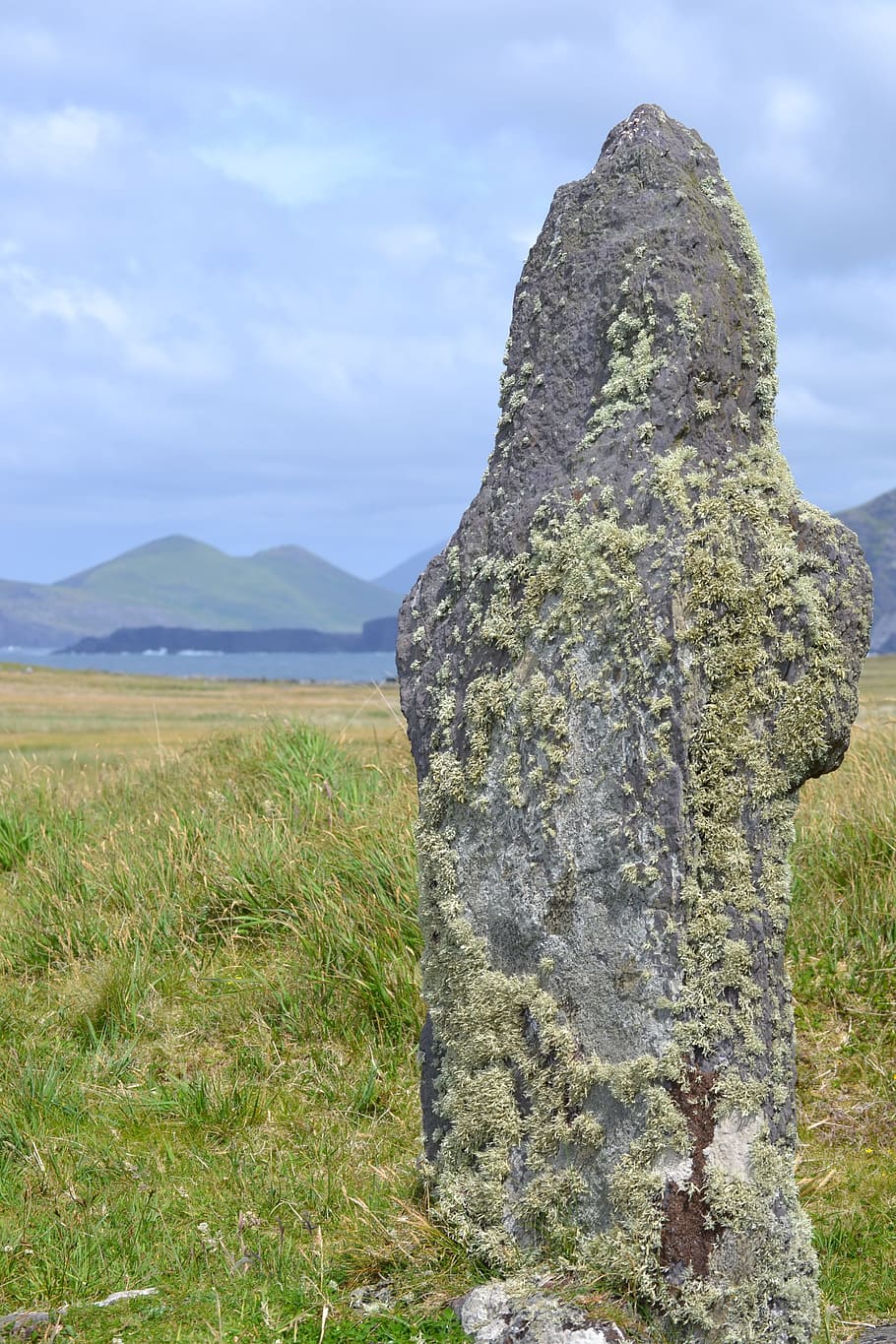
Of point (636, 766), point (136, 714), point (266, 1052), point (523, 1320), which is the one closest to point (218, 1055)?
point (266, 1052)

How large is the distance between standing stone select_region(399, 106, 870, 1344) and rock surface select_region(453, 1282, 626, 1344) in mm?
170

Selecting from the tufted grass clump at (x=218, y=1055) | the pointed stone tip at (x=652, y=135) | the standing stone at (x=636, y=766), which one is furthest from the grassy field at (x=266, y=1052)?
the pointed stone tip at (x=652, y=135)

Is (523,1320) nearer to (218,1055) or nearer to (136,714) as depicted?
(218,1055)

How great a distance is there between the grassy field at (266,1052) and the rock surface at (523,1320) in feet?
0.39

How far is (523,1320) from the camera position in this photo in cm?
317

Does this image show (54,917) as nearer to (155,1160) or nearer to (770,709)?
(155,1160)

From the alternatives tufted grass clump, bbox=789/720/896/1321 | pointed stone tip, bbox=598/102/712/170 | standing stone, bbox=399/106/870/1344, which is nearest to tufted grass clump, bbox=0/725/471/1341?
standing stone, bbox=399/106/870/1344

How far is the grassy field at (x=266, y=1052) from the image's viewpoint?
3727 mm

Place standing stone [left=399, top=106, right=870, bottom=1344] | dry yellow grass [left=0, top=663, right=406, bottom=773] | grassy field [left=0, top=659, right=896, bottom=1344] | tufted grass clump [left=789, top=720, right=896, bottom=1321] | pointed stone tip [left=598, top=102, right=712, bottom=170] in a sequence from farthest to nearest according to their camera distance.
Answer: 1. dry yellow grass [left=0, top=663, right=406, bottom=773]
2. tufted grass clump [left=789, top=720, right=896, bottom=1321]
3. pointed stone tip [left=598, top=102, right=712, bottom=170]
4. grassy field [left=0, top=659, right=896, bottom=1344]
5. standing stone [left=399, top=106, right=870, bottom=1344]

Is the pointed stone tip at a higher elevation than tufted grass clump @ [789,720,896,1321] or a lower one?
higher

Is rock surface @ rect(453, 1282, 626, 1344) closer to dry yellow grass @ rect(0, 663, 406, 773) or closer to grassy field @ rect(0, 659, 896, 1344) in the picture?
grassy field @ rect(0, 659, 896, 1344)

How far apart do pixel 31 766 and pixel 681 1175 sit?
8024 mm

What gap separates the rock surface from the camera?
3.10m

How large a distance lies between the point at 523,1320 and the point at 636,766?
4.87 feet
